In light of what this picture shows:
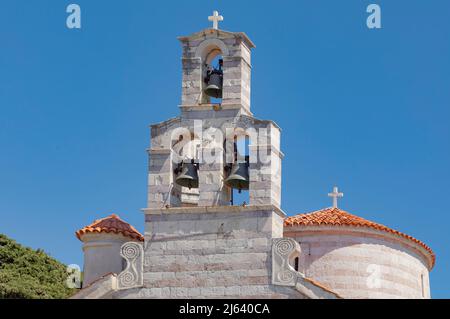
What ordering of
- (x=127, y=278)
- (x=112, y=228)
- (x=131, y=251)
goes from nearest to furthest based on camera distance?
1. (x=127, y=278)
2. (x=131, y=251)
3. (x=112, y=228)

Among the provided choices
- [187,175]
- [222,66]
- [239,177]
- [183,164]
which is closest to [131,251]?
[187,175]

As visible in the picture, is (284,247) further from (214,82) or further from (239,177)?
(214,82)

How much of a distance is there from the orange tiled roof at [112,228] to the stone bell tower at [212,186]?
1697 mm

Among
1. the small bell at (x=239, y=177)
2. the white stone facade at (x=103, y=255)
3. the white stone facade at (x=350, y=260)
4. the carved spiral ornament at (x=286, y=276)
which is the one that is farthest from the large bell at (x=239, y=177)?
the white stone facade at (x=103, y=255)

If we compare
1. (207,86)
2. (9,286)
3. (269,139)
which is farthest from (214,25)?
(9,286)

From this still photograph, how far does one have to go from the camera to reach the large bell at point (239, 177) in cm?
2936

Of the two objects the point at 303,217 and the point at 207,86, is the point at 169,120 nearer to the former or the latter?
the point at 207,86

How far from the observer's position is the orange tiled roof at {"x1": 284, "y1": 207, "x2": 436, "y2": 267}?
3203 cm

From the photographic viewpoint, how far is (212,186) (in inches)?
1159

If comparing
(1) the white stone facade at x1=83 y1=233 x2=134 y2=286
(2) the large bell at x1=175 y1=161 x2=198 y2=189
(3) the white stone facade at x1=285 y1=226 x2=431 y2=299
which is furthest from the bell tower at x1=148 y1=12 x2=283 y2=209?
(3) the white stone facade at x1=285 y1=226 x2=431 y2=299

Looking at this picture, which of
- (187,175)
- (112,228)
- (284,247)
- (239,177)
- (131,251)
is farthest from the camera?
(112,228)

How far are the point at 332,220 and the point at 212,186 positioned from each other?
4.24 m

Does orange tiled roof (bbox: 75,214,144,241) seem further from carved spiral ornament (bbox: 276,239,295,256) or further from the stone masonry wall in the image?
carved spiral ornament (bbox: 276,239,295,256)

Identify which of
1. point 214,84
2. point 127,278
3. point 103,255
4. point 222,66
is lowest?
point 127,278
